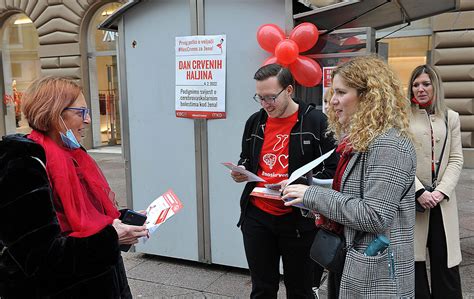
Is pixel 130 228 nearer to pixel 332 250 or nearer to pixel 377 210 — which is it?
pixel 332 250

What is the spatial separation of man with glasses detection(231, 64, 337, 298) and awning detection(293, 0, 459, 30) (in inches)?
38.8

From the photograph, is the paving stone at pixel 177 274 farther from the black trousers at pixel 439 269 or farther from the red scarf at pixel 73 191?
the red scarf at pixel 73 191

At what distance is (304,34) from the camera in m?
3.43

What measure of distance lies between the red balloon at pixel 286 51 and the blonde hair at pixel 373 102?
151cm

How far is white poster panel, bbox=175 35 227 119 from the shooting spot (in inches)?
154

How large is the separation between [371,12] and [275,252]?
7.85 ft

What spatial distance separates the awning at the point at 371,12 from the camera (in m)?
3.44

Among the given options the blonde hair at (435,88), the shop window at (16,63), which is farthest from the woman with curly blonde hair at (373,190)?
the shop window at (16,63)

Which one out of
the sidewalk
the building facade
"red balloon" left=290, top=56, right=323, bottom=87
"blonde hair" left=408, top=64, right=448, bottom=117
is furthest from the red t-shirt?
the building facade

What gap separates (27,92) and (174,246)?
2.76 m

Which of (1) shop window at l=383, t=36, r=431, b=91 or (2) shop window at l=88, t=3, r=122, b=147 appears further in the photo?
(2) shop window at l=88, t=3, r=122, b=147

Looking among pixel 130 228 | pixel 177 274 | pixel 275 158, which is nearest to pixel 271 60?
pixel 275 158

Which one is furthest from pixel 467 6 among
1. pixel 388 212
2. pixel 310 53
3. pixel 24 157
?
pixel 24 157

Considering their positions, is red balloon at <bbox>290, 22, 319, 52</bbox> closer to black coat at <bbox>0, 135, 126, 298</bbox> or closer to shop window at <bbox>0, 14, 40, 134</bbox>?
black coat at <bbox>0, 135, 126, 298</bbox>
